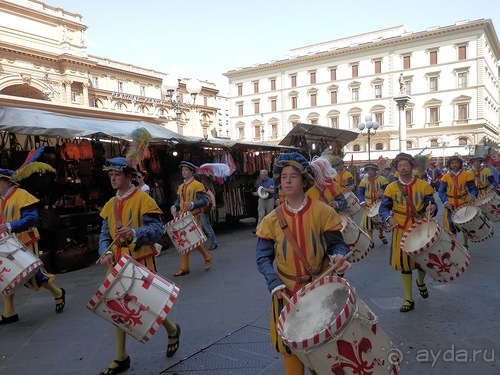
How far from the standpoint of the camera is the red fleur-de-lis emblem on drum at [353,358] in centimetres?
204

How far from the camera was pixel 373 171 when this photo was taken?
888 cm

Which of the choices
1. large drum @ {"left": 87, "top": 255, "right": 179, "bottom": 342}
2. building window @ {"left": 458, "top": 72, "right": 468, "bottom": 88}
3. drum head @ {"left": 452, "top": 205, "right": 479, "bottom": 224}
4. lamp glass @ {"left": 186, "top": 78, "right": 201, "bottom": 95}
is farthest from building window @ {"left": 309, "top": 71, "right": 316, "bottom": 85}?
large drum @ {"left": 87, "top": 255, "right": 179, "bottom": 342}

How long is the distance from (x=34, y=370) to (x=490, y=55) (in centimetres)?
6408

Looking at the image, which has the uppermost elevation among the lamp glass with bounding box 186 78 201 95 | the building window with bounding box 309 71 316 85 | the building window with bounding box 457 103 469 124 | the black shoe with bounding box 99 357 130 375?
the building window with bounding box 309 71 316 85

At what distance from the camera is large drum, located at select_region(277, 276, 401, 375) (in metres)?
2.04

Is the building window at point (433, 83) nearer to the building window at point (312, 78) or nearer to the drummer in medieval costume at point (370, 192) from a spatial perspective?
the building window at point (312, 78)

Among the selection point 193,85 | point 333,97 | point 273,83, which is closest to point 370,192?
point 193,85

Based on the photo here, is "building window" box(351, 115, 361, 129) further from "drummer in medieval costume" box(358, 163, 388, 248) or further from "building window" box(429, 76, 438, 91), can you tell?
"drummer in medieval costume" box(358, 163, 388, 248)

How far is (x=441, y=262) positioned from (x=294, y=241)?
7.54 ft

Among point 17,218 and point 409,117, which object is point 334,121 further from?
point 17,218

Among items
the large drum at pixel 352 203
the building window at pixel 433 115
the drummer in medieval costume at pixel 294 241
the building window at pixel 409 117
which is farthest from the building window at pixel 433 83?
the drummer in medieval costume at pixel 294 241

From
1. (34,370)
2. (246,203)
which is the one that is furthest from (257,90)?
(34,370)

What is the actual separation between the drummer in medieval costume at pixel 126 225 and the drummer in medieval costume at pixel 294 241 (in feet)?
4.12

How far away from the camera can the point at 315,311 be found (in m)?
2.28
